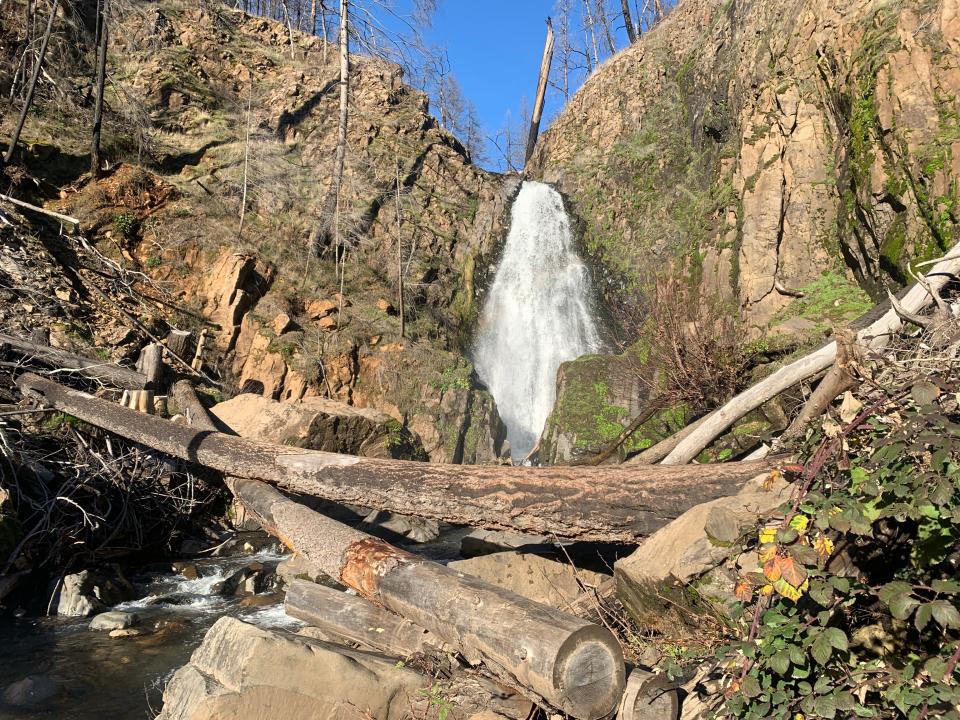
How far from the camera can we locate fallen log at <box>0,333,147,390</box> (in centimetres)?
834

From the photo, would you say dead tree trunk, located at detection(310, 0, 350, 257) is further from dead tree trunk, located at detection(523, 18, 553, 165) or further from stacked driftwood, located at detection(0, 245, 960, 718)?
dead tree trunk, located at detection(523, 18, 553, 165)

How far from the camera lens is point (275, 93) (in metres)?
22.4

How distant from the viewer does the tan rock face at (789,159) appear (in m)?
9.14

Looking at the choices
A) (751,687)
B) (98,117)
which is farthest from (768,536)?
(98,117)

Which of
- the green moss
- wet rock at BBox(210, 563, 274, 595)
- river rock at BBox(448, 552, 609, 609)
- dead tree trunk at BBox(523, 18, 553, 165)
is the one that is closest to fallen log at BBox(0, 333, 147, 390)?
wet rock at BBox(210, 563, 274, 595)

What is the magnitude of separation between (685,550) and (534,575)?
6.39ft

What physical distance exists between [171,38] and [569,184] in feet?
50.7

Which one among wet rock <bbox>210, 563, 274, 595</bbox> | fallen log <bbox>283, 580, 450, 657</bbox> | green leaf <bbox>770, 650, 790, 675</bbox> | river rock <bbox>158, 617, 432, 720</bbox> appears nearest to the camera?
green leaf <bbox>770, 650, 790, 675</bbox>

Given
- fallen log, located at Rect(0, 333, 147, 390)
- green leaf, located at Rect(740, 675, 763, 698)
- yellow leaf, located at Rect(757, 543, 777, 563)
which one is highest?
fallen log, located at Rect(0, 333, 147, 390)

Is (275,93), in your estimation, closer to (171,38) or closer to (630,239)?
(171,38)

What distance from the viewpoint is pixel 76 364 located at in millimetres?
8844

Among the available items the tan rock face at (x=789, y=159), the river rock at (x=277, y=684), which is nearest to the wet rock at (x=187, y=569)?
the river rock at (x=277, y=684)

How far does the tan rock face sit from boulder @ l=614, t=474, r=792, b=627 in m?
6.70

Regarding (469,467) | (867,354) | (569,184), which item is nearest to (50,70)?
(569,184)
